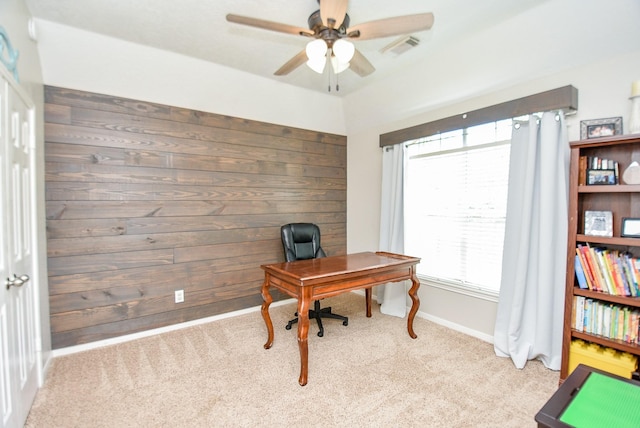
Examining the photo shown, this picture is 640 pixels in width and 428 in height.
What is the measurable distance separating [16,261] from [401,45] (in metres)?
3.23

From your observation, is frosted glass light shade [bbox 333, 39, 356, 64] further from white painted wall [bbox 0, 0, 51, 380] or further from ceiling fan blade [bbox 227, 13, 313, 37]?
white painted wall [bbox 0, 0, 51, 380]

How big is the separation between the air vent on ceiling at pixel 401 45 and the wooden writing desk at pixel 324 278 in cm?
194

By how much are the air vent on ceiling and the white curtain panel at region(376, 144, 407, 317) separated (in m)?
1.05

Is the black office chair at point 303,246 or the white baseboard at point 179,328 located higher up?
the black office chair at point 303,246

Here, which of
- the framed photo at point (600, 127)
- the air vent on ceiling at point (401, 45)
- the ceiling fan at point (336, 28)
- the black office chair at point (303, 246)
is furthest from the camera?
the black office chair at point (303, 246)

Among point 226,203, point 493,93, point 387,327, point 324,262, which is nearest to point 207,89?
point 226,203


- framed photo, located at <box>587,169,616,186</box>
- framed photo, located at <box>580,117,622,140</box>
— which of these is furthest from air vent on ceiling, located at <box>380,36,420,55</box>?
framed photo, located at <box>587,169,616,186</box>

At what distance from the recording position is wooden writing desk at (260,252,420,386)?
219 cm

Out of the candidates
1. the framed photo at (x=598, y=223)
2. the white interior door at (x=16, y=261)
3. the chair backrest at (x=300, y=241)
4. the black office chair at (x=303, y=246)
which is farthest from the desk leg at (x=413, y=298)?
the white interior door at (x=16, y=261)

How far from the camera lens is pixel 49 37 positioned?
7.92ft

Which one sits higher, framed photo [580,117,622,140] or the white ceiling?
the white ceiling

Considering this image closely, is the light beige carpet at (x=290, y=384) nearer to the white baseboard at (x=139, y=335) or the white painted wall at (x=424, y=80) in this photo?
the white baseboard at (x=139, y=335)

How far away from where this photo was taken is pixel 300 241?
350 centimetres

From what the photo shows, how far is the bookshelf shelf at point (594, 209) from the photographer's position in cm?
198
